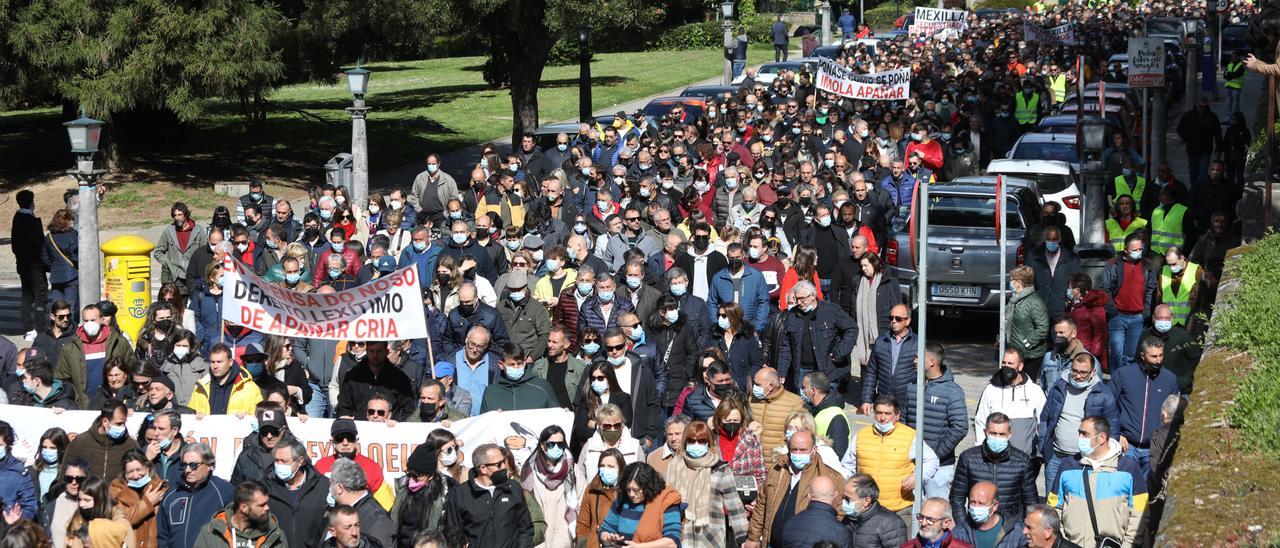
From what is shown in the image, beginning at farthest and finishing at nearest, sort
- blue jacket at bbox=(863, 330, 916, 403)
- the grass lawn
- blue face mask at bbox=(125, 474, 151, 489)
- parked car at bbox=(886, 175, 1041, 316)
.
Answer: the grass lawn, parked car at bbox=(886, 175, 1041, 316), blue jacket at bbox=(863, 330, 916, 403), blue face mask at bbox=(125, 474, 151, 489)

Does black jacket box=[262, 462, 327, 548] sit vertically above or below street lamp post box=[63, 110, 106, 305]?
below

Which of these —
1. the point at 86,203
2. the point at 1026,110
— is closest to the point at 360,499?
the point at 86,203

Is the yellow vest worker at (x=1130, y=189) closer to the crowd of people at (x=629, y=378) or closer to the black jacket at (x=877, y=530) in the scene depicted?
the crowd of people at (x=629, y=378)

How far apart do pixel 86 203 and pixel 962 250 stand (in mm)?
9026

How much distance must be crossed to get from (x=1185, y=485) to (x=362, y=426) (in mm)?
6147

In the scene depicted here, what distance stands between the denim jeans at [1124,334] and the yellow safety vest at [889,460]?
17.3 feet

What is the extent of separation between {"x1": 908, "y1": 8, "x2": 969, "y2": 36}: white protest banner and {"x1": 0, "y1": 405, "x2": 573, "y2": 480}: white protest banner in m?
35.5

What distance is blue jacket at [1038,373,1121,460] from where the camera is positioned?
11594 millimetres

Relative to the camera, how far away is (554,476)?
10797 millimetres

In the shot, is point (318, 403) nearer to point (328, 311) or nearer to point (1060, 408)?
point (328, 311)

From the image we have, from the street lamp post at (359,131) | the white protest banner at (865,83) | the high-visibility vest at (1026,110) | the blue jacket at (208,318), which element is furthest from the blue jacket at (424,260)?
the high-visibility vest at (1026,110)

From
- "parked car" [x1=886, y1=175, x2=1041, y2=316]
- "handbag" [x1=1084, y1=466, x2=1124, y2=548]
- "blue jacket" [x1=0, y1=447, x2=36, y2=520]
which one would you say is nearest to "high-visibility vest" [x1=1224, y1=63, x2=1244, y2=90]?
"parked car" [x1=886, y1=175, x2=1041, y2=316]

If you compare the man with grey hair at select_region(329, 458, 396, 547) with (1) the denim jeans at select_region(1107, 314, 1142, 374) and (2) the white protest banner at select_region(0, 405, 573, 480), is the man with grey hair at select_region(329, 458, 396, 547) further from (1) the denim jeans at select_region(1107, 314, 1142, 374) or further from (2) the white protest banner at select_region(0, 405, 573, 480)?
(1) the denim jeans at select_region(1107, 314, 1142, 374)

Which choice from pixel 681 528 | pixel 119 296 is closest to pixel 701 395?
pixel 681 528
